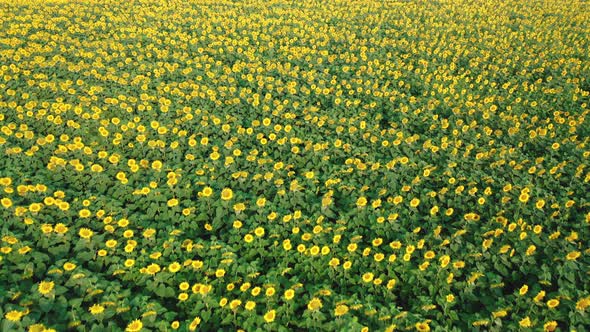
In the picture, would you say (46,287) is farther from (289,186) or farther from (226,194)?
(289,186)

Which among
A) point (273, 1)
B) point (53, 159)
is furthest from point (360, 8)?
point (53, 159)

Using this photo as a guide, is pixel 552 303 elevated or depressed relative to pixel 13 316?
elevated

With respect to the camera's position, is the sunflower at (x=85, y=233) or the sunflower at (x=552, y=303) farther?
the sunflower at (x=85, y=233)

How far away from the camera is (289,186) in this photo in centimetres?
487

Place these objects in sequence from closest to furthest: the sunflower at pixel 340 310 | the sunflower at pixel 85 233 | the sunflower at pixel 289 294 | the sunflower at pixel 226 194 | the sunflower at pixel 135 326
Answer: the sunflower at pixel 135 326 → the sunflower at pixel 340 310 → the sunflower at pixel 289 294 → the sunflower at pixel 85 233 → the sunflower at pixel 226 194

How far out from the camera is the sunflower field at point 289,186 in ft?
10.9

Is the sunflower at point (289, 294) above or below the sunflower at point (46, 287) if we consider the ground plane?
above

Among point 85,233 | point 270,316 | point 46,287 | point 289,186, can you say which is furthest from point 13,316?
point 289,186

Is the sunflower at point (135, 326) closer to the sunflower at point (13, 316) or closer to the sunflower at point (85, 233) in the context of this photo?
the sunflower at point (13, 316)

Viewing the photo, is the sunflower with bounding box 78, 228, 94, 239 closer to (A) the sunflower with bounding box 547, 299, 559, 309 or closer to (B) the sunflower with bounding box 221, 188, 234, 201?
(B) the sunflower with bounding box 221, 188, 234, 201

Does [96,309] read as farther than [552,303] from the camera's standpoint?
No

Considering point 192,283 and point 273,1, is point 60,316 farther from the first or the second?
point 273,1

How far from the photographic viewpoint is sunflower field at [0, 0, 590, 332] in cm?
331

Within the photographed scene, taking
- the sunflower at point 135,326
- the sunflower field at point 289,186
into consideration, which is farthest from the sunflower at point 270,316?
the sunflower at point 135,326
